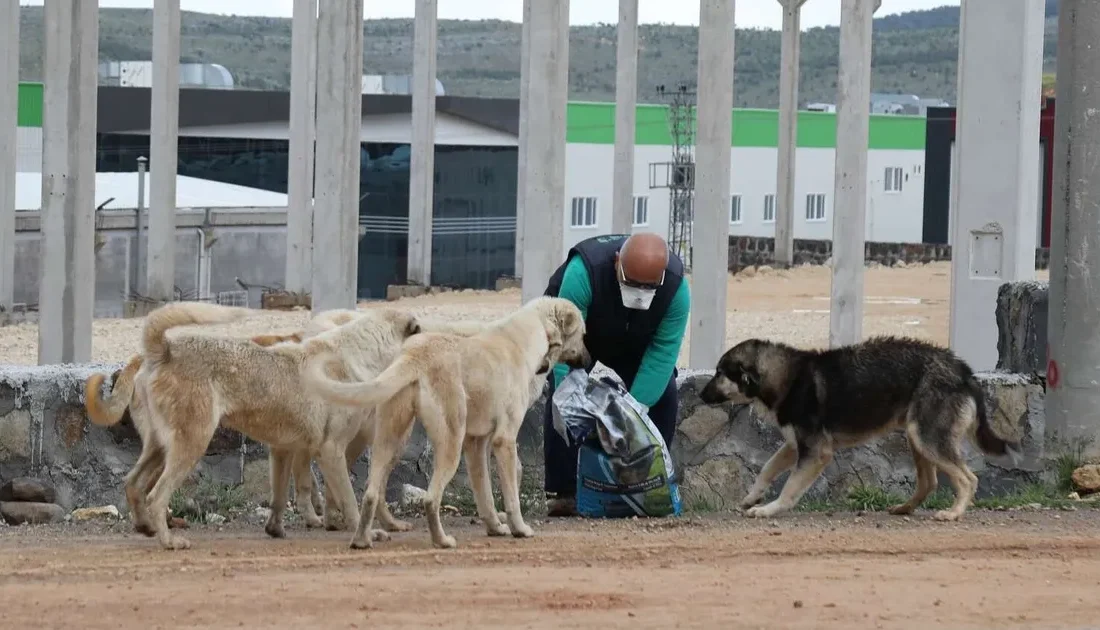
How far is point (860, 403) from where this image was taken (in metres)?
8.48

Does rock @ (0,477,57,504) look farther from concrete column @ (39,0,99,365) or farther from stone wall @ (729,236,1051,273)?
stone wall @ (729,236,1051,273)

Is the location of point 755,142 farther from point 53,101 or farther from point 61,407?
point 61,407

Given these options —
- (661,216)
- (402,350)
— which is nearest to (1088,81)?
(402,350)

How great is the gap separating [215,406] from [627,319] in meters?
2.50

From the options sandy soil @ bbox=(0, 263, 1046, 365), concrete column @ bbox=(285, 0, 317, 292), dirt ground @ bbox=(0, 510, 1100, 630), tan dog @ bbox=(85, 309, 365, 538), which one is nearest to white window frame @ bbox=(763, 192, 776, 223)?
sandy soil @ bbox=(0, 263, 1046, 365)

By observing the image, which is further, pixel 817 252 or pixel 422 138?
pixel 817 252

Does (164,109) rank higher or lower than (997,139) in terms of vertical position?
higher

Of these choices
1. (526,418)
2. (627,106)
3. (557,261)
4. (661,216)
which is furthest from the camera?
(661,216)

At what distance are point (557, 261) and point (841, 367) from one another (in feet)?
15.0

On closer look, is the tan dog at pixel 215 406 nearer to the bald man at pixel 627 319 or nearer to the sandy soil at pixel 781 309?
the bald man at pixel 627 319

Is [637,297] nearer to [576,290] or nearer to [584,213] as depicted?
[576,290]

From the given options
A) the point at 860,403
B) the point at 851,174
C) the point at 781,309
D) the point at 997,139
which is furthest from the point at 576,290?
the point at 781,309

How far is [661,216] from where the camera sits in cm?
4769

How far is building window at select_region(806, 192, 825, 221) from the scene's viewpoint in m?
53.2
